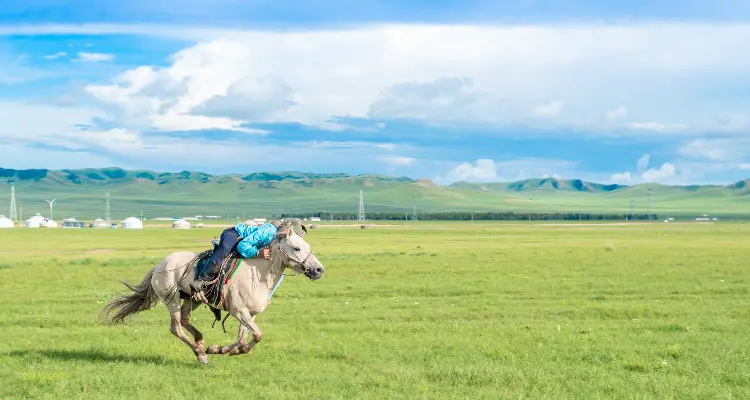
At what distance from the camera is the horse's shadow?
13.6m

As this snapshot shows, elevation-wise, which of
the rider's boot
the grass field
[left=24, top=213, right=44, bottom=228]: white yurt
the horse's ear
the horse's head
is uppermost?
the horse's ear

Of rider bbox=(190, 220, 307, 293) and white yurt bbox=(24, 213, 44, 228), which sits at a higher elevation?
rider bbox=(190, 220, 307, 293)

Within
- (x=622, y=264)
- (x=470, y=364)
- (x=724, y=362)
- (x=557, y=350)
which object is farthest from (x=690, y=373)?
(x=622, y=264)

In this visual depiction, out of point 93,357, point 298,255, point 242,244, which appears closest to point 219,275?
point 242,244

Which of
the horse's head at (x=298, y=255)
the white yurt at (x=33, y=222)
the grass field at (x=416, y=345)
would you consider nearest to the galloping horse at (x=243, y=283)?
the horse's head at (x=298, y=255)

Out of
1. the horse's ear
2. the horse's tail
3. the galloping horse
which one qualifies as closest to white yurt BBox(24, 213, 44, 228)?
the horse's tail

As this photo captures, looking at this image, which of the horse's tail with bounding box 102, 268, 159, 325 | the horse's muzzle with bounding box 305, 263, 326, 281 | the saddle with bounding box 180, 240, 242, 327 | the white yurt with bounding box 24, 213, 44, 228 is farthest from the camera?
the white yurt with bounding box 24, 213, 44, 228

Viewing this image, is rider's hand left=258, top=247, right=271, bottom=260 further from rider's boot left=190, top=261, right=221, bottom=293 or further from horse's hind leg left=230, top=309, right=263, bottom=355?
horse's hind leg left=230, top=309, right=263, bottom=355

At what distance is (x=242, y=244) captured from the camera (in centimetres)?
1343

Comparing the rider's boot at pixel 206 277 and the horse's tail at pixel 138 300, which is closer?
the rider's boot at pixel 206 277

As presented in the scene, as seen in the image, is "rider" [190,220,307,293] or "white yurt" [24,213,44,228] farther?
"white yurt" [24,213,44,228]

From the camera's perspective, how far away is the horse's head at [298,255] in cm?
1301

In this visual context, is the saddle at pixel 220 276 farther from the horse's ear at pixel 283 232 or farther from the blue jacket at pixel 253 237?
the horse's ear at pixel 283 232

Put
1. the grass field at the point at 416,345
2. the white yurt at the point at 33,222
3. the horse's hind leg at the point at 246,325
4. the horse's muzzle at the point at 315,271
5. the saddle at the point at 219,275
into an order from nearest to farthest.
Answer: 1. the grass field at the point at 416,345
2. the horse's hind leg at the point at 246,325
3. the horse's muzzle at the point at 315,271
4. the saddle at the point at 219,275
5. the white yurt at the point at 33,222
